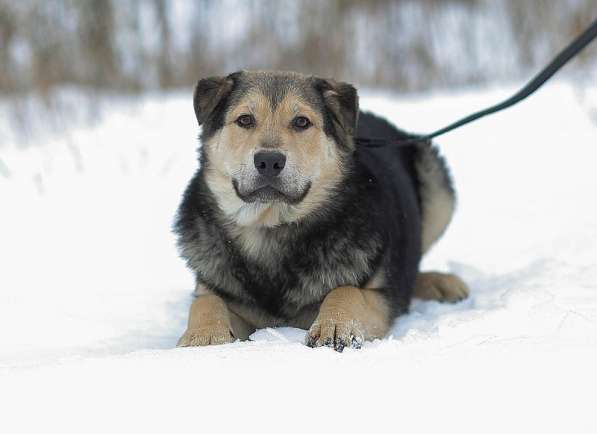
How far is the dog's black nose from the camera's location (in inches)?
143

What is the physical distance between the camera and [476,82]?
12859mm

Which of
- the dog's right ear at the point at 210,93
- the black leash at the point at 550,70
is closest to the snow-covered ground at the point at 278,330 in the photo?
the black leash at the point at 550,70

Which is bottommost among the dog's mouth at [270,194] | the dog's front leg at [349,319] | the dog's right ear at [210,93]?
the dog's front leg at [349,319]

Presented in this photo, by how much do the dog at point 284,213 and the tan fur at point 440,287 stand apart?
54 centimetres

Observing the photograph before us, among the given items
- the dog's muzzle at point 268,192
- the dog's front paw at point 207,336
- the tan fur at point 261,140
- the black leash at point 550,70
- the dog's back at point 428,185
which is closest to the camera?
the dog's front paw at point 207,336

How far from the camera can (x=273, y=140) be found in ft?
12.3

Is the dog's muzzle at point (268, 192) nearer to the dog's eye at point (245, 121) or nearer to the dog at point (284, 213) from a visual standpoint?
the dog at point (284, 213)

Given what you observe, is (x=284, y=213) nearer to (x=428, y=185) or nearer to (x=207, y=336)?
(x=207, y=336)

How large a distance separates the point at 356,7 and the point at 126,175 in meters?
5.63

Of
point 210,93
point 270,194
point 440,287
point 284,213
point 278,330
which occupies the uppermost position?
point 210,93

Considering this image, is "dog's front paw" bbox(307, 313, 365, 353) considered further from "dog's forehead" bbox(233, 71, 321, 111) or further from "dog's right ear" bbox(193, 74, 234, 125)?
"dog's right ear" bbox(193, 74, 234, 125)

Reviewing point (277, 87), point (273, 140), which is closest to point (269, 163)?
point (273, 140)

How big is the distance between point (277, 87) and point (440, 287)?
1739mm

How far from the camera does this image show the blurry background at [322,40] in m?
11.9
